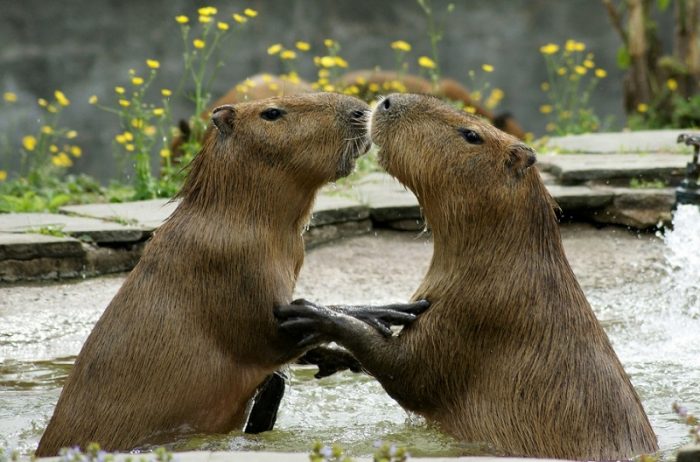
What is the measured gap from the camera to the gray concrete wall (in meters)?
14.9

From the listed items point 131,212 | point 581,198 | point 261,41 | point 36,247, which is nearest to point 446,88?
point 261,41

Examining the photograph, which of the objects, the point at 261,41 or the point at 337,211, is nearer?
the point at 337,211

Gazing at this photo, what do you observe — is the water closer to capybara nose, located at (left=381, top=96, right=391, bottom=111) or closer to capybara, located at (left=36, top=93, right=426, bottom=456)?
capybara, located at (left=36, top=93, right=426, bottom=456)

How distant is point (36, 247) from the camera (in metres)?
6.80

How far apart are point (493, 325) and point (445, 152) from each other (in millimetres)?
635

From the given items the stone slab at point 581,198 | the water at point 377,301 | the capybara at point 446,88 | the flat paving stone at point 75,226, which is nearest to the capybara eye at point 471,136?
the water at point 377,301

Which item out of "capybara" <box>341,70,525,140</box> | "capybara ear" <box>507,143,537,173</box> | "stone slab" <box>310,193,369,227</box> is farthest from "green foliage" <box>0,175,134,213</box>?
"capybara ear" <box>507,143,537,173</box>

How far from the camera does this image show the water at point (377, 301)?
15.4ft

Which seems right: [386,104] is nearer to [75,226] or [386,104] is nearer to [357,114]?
[357,114]

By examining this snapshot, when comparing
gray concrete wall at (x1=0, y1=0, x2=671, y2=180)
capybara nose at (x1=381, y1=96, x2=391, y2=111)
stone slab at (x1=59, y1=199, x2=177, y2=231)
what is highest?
gray concrete wall at (x1=0, y1=0, x2=671, y2=180)

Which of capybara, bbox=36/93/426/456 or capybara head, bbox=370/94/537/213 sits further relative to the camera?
capybara head, bbox=370/94/537/213

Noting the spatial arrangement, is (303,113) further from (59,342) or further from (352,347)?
(59,342)

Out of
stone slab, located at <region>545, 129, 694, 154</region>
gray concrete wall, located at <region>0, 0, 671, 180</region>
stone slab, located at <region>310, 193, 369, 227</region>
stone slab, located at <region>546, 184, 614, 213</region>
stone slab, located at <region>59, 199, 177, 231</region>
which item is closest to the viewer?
stone slab, located at <region>59, 199, 177, 231</region>

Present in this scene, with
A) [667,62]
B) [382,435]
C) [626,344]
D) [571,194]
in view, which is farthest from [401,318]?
[667,62]
